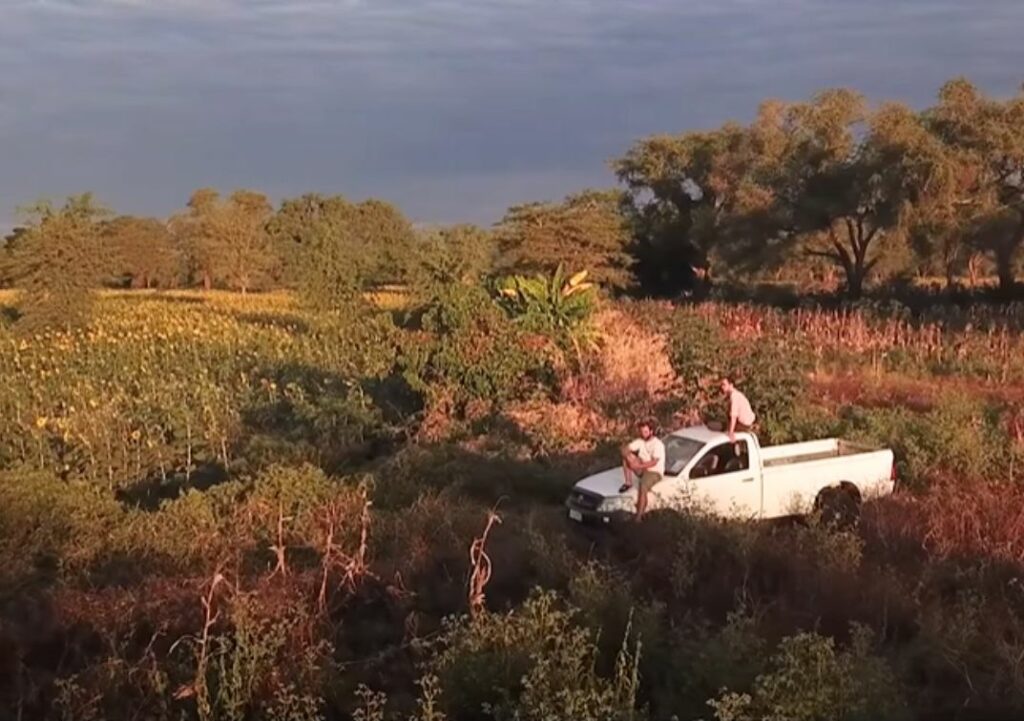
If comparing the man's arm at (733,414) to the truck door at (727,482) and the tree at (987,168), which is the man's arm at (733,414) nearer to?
the truck door at (727,482)

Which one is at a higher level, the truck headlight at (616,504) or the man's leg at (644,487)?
the man's leg at (644,487)

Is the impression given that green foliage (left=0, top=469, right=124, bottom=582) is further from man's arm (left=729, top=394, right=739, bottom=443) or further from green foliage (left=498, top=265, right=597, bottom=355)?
green foliage (left=498, top=265, right=597, bottom=355)

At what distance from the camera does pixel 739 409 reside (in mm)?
14469

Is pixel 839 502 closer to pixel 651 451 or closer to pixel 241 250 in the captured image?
pixel 651 451

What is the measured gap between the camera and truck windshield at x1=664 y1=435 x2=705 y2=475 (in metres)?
13.6

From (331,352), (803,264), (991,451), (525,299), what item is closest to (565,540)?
(991,451)

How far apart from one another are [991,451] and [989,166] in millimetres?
25148

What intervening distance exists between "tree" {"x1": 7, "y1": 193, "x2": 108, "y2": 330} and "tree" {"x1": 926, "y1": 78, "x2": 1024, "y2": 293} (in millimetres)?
26893

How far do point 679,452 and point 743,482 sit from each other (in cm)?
83

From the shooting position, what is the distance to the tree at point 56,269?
3466 cm

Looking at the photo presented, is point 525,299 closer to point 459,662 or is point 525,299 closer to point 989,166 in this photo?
point 459,662

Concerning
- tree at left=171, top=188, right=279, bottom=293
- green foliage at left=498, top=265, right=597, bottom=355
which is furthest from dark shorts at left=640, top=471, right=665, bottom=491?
tree at left=171, top=188, right=279, bottom=293

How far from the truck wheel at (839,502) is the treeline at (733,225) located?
Answer: 14390 mm

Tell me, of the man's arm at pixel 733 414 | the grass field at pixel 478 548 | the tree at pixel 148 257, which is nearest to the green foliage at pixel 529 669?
the grass field at pixel 478 548
